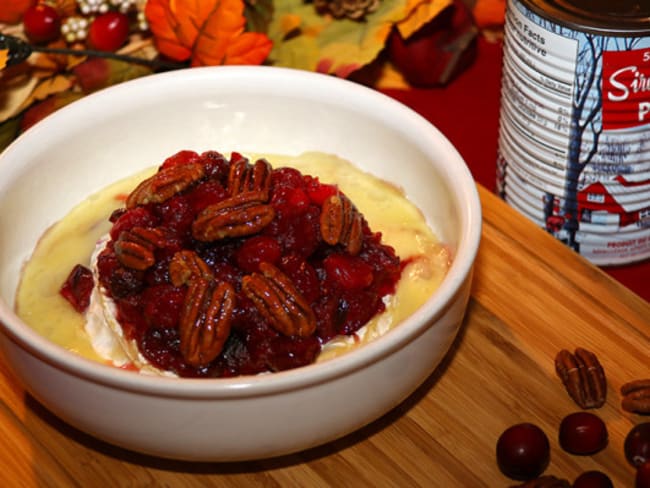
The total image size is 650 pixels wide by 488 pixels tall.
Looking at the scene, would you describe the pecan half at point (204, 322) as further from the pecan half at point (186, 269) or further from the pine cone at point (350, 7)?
the pine cone at point (350, 7)

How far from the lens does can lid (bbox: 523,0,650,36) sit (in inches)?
55.5

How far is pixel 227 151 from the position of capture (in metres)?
1.67

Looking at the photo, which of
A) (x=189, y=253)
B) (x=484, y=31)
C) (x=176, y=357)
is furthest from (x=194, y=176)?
(x=484, y=31)

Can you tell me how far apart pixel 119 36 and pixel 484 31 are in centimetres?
82

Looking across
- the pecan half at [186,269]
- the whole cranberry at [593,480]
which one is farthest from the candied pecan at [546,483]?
the pecan half at [186,269]

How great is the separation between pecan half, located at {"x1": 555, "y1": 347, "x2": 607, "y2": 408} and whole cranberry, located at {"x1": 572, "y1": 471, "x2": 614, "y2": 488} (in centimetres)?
13

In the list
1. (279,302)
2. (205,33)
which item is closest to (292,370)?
(279,302)

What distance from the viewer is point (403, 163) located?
1.52 m

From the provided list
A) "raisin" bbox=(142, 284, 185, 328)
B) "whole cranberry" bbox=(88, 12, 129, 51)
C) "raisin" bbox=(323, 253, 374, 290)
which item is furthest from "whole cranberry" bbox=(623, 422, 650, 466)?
"whole cranberry" bbox=(88, 12, 129, 51)

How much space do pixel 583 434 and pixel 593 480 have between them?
0.23 feet

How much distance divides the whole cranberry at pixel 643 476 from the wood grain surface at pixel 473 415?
0.11ft

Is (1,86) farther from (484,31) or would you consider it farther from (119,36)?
(484,31)

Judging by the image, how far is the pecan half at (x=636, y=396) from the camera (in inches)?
51.5

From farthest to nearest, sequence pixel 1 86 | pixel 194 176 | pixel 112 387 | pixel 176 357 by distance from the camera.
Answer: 1. pixel 1 86
2. pixel 194 176
3. pixel 176 357
4. pixel 112 387
